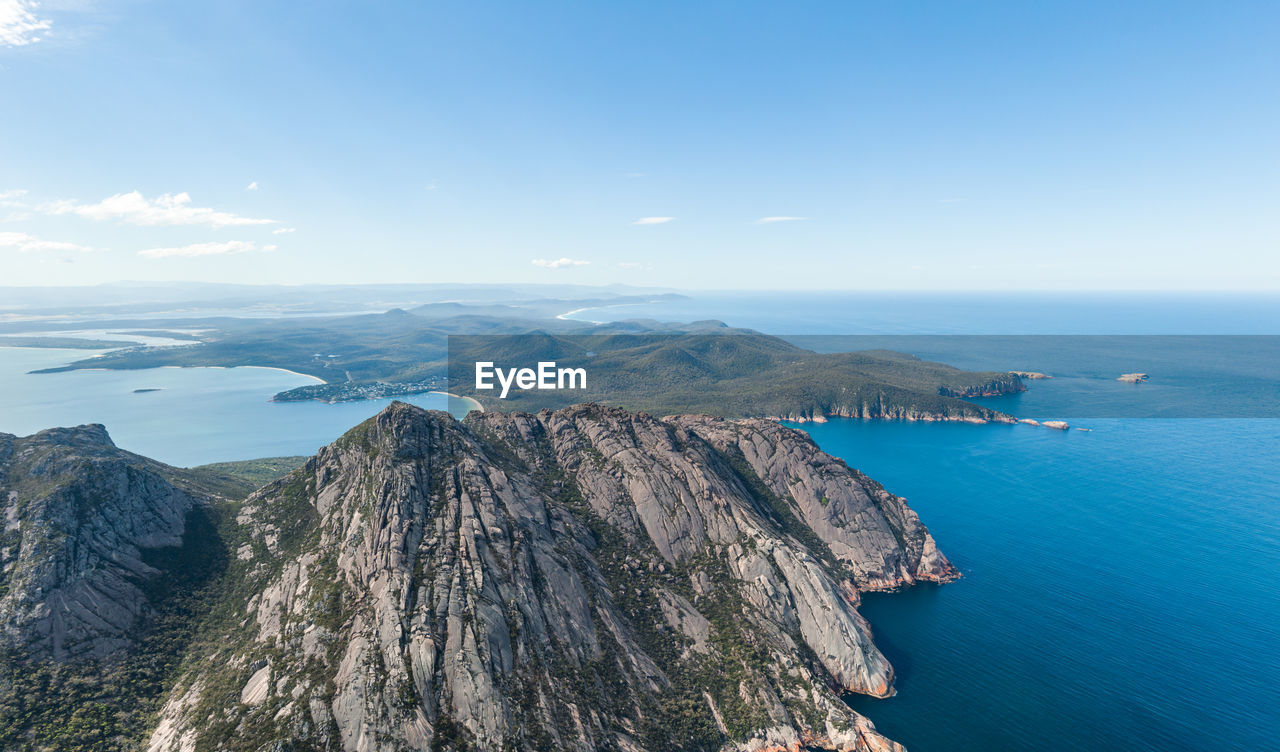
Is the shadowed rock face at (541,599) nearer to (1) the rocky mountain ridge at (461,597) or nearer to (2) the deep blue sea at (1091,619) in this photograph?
(1) the rocky mountain ridge at (461,597)

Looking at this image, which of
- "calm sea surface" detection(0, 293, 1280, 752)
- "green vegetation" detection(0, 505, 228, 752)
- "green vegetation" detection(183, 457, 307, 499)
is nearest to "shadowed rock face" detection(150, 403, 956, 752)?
"green vegetation" detection(0, 505, 228, 752)

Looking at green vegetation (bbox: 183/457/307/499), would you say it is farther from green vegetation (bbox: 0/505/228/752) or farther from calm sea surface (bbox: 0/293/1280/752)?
calm sea surface (bbox: 0/293/1280/752)

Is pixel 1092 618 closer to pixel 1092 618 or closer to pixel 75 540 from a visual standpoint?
pixel 1092 618

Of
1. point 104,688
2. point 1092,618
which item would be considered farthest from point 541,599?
point 1092,618

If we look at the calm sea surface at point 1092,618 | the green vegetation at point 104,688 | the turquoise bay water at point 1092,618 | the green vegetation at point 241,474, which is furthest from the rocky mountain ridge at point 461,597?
the calm sea surface at point 1092,618

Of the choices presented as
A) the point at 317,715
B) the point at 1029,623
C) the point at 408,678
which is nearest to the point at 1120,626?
the point at 1029,623

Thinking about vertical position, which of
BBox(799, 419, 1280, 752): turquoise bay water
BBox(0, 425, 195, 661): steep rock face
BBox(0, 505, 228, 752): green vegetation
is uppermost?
BBox(0, 425, 195, 661): steep rock face

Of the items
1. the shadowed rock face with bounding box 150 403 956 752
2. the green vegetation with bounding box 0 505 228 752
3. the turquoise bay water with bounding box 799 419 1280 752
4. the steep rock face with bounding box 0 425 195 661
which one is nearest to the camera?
the green vegetation with bounding box 0 505 228 752
